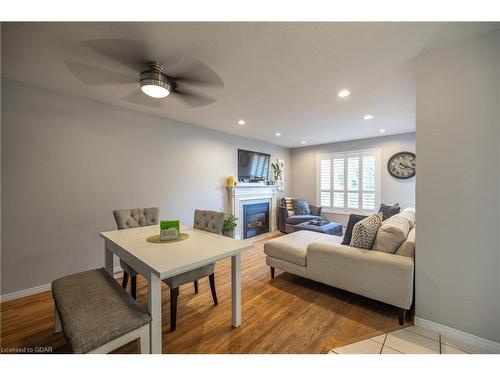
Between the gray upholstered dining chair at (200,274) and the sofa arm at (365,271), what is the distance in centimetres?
110

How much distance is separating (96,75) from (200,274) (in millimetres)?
2041

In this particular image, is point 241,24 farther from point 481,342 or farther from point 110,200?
point 481,342

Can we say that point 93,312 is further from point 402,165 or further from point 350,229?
point 402,165

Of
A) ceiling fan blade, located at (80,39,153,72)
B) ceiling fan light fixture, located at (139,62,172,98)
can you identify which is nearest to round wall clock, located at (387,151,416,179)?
ceiling fan light fixture, located at (139,62,172,98)

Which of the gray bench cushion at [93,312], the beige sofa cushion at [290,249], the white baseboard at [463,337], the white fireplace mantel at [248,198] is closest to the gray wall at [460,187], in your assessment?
the white baseboard at [463,337]

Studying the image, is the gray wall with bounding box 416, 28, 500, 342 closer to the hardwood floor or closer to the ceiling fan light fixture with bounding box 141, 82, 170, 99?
the hardwood floor

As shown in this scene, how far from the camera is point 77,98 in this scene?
242cm

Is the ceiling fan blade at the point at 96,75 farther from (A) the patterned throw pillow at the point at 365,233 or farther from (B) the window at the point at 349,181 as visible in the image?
(B) the window at the point at 349,181

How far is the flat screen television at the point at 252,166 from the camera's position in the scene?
4.54m

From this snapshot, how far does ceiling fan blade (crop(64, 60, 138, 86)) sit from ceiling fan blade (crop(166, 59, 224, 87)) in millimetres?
471

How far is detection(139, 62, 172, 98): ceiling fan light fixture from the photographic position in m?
1.52

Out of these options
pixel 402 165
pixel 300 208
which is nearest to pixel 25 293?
pixel 300 208

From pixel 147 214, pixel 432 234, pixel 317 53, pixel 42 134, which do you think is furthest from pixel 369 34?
pixel 42 134
